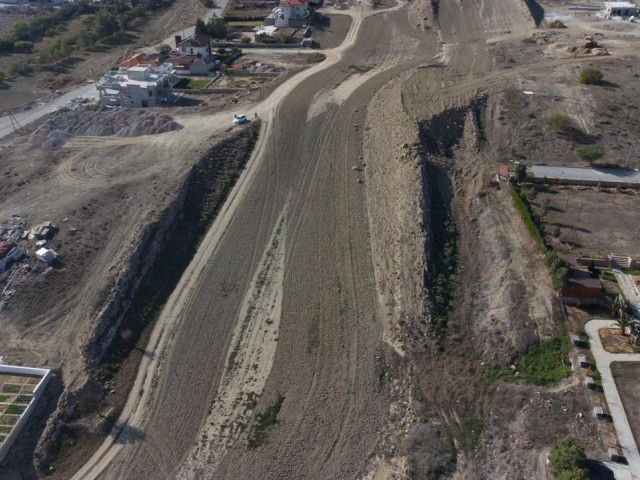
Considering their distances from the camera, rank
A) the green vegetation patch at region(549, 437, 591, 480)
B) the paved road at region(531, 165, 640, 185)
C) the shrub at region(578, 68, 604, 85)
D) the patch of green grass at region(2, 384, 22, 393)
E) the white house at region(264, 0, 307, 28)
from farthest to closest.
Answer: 1. the white house at region(264, 0, 307, 28)
2. the shrub at region(578, 68, 604, 85)
3. the paved road at region(531, 165, 640, 185)
4. the patch of green grass at region(2, 384, 22, 393)
5. the green vegetation patch at region(549, 437, 591, 480)

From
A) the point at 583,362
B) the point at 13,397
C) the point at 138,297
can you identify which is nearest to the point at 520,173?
the point at 583,362

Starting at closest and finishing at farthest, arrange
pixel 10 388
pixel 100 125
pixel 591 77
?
pixel 10 388, pixel 100 125, pixel 591 77

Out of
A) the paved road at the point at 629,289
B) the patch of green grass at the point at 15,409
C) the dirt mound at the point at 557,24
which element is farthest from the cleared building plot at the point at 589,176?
the dirt mound at the point at 557,24

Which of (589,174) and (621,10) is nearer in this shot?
(589,174)

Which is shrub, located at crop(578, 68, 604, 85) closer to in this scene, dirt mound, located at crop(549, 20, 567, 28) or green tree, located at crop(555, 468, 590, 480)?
dirt mound, located at crop(549, 20, 567, 28)

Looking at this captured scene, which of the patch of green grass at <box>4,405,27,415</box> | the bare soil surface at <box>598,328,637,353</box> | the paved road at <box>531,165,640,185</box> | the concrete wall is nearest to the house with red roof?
the concrete wall

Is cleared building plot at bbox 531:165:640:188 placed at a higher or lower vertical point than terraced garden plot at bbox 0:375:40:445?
higher

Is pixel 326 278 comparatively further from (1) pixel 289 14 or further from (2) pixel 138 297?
(1) pixel 289 14
